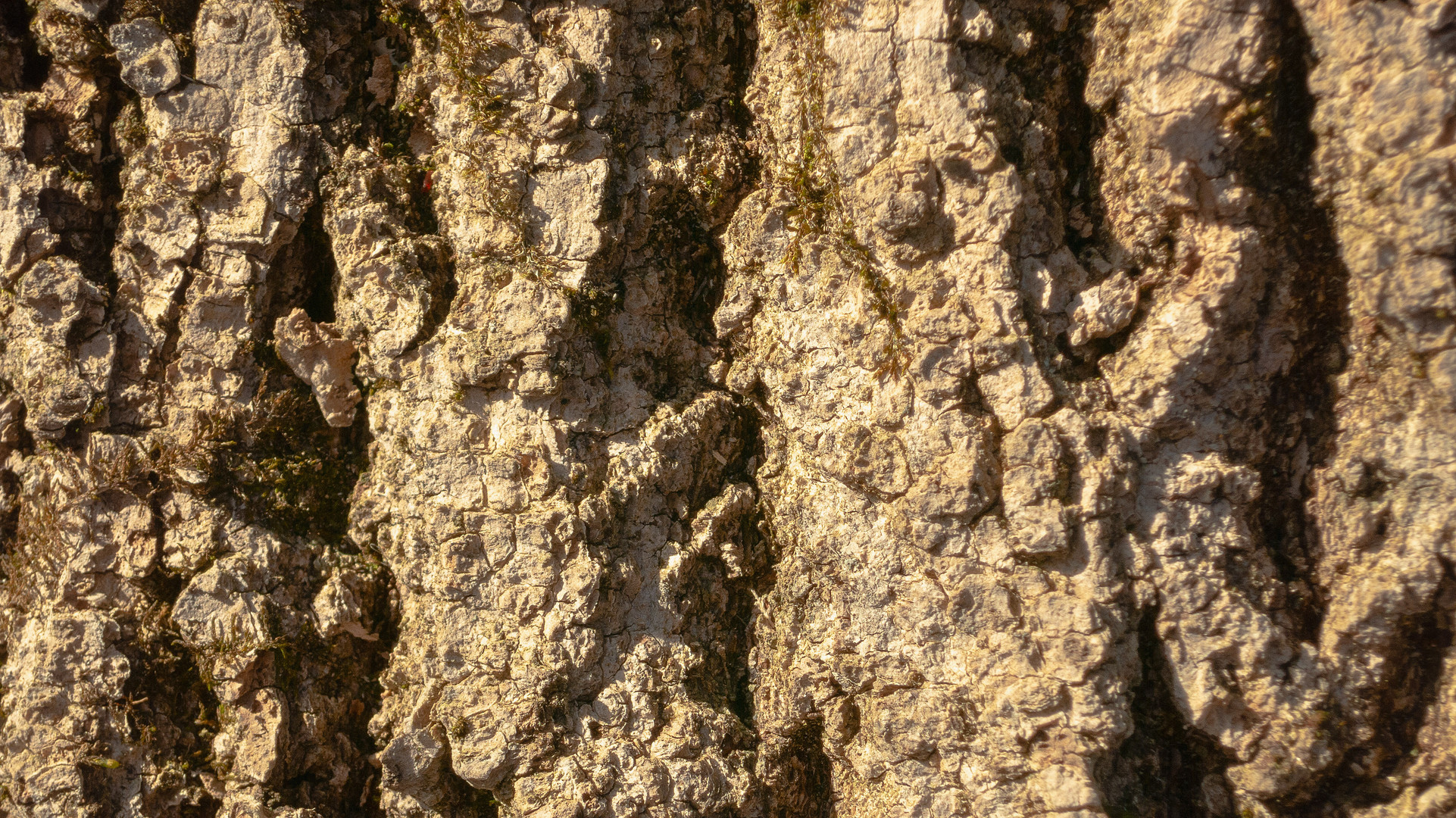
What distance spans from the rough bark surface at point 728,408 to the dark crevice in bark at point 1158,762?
0.6 inches

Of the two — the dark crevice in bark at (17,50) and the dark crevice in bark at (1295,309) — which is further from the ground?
the dark crevice in bark at (17,50)

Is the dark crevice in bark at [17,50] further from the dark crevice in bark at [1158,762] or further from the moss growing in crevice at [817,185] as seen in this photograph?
the dark crevice in bark at [1158,762]

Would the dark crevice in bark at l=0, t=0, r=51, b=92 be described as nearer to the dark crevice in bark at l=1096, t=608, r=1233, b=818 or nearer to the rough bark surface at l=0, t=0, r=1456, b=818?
the rough bark surface at l=0, t=0, r=1456, b=818

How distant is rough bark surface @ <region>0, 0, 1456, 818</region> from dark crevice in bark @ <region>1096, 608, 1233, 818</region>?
0.05 ft

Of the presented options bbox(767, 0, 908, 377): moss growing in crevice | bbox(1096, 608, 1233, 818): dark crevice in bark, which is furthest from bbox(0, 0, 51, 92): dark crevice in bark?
bbox(1096, 608, 1233, 818): dark crevice in bark

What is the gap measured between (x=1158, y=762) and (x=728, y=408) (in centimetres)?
142

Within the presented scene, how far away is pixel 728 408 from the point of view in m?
2.35

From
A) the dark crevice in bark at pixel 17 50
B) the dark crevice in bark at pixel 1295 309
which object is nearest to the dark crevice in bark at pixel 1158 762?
the dark crevice in bark at pixel 1295 309

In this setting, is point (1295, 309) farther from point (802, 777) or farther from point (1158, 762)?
point (802, 777)

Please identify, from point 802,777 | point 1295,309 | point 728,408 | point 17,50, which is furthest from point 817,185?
point 17,50

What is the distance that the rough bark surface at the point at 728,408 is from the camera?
1955mm

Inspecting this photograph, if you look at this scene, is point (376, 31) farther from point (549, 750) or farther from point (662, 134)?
point (549, 750)

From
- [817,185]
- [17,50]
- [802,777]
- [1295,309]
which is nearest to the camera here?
[1295,309]

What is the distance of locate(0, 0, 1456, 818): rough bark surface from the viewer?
6.41 feet
